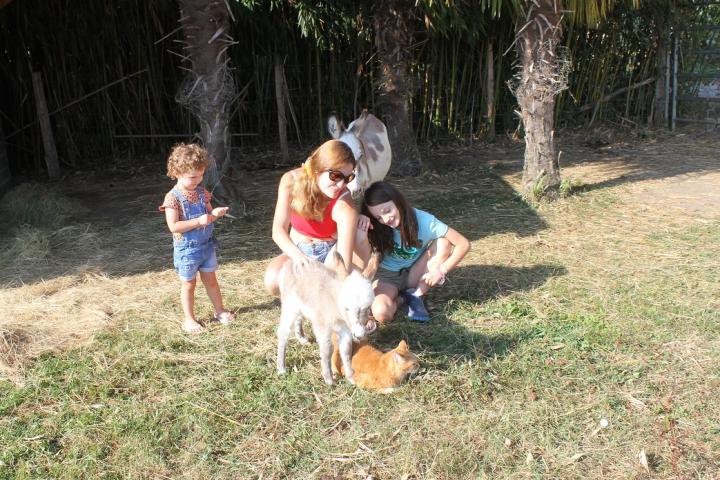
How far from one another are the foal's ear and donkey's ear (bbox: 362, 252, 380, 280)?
0.29 metres

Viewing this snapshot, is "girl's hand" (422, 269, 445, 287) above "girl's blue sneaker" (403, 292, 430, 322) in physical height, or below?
above

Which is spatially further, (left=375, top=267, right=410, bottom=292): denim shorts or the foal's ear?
(left=375, top=267, right=410, bottom=292): denim shorts

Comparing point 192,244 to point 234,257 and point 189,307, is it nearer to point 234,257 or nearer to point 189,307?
point 189,307

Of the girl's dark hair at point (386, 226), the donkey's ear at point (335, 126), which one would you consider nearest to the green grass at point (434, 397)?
the girl's dark hair at point (386, 226)

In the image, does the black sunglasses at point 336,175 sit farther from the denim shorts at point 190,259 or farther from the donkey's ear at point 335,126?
the donkey's ear at point 335,126

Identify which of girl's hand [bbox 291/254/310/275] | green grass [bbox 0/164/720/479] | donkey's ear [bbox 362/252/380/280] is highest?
girl's hand [bbox 291/254/310/275]

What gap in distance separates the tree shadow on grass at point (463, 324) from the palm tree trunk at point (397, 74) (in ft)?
10.7

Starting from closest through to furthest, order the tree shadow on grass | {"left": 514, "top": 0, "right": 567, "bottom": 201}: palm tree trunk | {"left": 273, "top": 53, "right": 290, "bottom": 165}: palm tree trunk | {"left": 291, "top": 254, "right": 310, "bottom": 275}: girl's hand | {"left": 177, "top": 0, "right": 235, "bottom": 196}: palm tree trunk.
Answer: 1. {"left": 291, "top": 254, "right": 310, "bottom": 275}: girl's hand
2. the tree shadow on grass
3. {"left": 177, "top": 0, "right": 235, "bottom": 196}: palm tree trunk
4. {"left": 514, "top": 0, "right": 567, "bottom": 201}: palm tree trunk
5. {"left": 273, "top": 53, "right": 290, "bottom": 165}: palm tree trunk

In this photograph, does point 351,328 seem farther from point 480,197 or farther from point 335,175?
point 480,197

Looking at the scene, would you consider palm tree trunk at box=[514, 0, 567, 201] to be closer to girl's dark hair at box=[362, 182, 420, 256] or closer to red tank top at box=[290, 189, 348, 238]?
girl's dark hair at box=[362, 182, 420, 256]

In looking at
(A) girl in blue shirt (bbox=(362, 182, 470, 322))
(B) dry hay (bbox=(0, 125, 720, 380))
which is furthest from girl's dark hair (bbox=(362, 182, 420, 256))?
(B) dry hay (bbox=(0, 125, 720, 380))

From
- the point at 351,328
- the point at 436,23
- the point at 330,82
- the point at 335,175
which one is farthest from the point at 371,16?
the point at 351,328

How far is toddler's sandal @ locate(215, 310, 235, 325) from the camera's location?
Answer: 12.5 feet

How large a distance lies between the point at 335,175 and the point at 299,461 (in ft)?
4.50
